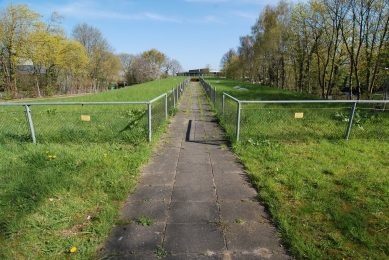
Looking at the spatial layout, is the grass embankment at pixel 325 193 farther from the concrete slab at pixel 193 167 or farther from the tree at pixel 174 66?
the tree at pixel 174 66

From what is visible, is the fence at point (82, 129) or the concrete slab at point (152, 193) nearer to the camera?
the concrete slab at point (152, 193)

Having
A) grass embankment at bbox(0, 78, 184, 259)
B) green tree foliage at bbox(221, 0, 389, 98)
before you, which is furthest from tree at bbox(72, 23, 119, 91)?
grass embankment at bbox(0, 78, 184, 259)

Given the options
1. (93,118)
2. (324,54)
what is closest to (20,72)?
(93,118)

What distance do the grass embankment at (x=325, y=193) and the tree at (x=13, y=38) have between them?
32.7 metres

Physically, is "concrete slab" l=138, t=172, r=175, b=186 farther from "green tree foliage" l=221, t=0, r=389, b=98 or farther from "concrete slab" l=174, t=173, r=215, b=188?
"green tree foliage" l=221, t=0, r=389, b=98

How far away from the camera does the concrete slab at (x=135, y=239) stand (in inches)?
88.6

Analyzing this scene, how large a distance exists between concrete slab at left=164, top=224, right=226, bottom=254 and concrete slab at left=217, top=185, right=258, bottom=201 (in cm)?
73

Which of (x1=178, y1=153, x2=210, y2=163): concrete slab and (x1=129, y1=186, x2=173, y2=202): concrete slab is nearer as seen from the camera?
(x1=129, y1=186, x2=173, y2=202): concrete slab

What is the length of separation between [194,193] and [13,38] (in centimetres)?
3341

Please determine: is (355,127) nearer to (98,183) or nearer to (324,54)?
(98,183)

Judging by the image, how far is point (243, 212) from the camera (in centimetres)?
288

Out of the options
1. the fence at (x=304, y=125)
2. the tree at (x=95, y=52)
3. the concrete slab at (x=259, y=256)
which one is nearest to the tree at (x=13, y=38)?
the tree at (x=95, y=52)

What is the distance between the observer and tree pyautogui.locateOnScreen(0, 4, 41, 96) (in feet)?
82.2

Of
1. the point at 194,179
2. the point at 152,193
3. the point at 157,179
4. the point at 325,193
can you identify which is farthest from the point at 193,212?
the point at 325,193
